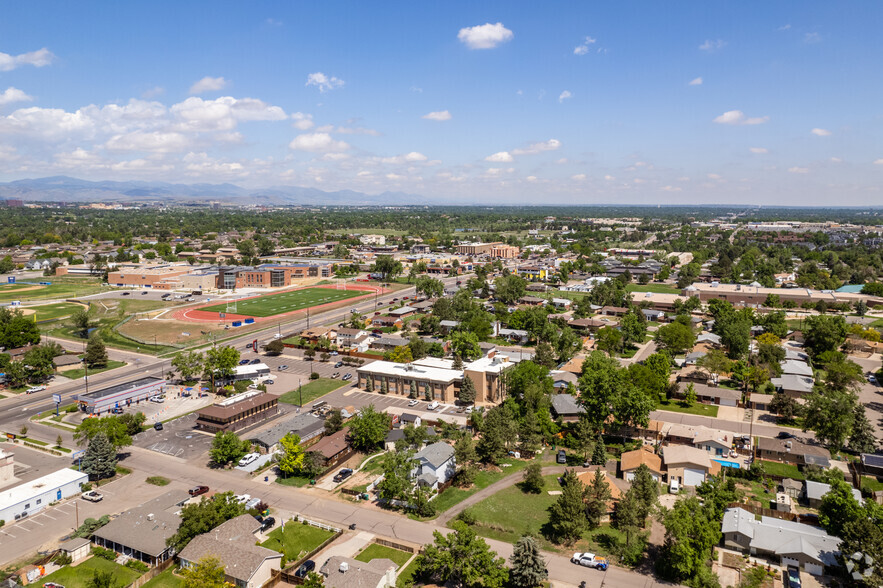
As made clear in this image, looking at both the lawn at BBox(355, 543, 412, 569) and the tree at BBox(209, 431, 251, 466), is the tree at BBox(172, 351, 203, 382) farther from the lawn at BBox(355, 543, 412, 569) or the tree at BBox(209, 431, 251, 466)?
the lawn at BBox(355, 543, 412, 569)

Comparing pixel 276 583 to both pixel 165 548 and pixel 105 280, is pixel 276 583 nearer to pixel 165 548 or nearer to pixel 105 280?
pixel 165 548

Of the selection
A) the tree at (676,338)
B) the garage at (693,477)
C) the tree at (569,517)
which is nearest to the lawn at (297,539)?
the tree at (569,517)

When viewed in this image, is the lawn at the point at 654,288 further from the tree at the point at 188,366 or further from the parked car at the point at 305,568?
the parked car at the point at 305,568

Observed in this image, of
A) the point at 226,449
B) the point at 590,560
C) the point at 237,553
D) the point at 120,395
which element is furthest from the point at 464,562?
the point at 120,395

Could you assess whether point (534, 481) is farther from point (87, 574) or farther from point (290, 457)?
point (87, 574)

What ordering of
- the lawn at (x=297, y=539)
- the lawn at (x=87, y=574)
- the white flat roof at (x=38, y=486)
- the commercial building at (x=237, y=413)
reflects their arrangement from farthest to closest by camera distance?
1. the commercial building at (x=237, y=413)
2. the white flat roof at (x=38, y=486)
3. the lawn at (x=297, y=539)
4. the lawn at (x=87, y=574)

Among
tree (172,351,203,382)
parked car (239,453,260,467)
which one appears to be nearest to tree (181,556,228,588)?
parked car (239,453,260,467)
